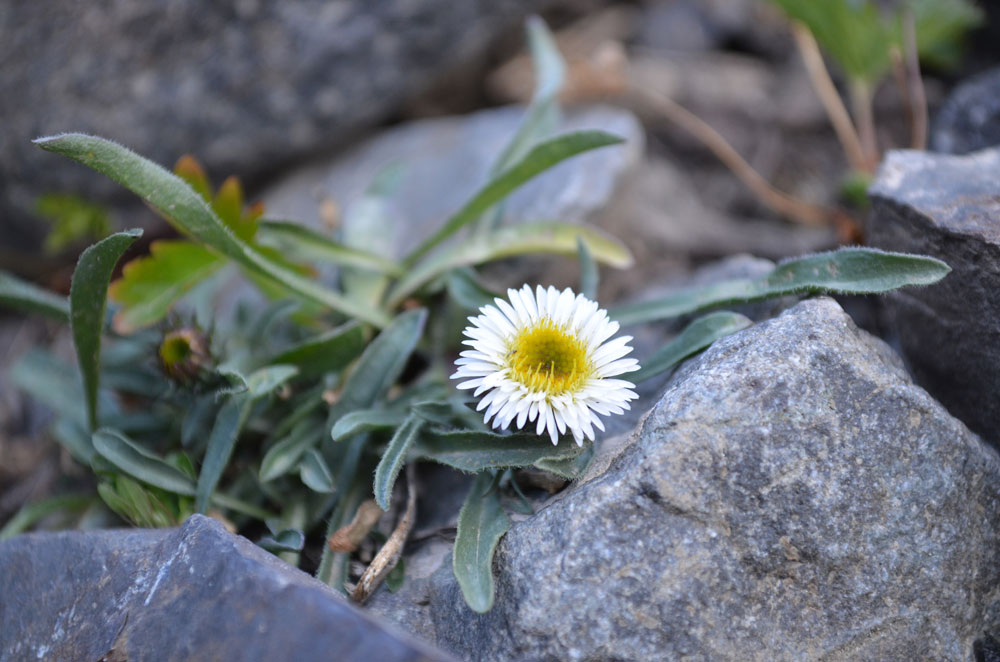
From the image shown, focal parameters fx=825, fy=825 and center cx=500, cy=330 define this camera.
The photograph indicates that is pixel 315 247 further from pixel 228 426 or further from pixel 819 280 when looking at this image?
pixel 819 280

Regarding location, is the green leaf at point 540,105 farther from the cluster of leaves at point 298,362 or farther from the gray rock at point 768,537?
the gray rock at point 768,537

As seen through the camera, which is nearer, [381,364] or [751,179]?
[381,364]

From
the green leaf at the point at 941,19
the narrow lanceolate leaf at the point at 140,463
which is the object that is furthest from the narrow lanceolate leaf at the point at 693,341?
the green leaf at the point at 941,19

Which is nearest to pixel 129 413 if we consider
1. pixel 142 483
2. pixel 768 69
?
pixel 142 483

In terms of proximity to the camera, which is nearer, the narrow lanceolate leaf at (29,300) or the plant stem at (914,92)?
the narrow lanceolate leaf at (29,300)

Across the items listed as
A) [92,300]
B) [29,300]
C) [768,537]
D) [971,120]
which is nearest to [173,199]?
[92,300]

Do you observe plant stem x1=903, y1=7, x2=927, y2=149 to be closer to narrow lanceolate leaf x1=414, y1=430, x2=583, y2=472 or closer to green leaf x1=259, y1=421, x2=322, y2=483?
narrow lanceolate leaf x1=414, y1=430, x2=583, y2=472
